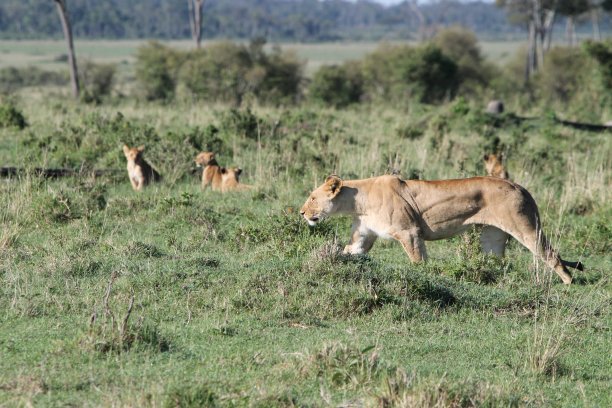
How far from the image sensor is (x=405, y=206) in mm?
8922

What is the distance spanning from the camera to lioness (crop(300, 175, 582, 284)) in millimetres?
8875

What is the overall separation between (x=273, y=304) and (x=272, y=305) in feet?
0.04

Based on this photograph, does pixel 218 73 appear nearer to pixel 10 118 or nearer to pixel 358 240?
pixel 10 118

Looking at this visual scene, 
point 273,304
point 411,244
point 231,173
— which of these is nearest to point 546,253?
point 411,244

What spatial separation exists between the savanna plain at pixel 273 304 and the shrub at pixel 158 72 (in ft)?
74.2

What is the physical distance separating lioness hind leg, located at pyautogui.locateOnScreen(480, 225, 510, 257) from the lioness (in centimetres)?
25

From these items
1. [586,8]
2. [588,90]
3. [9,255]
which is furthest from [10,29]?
[9,255]

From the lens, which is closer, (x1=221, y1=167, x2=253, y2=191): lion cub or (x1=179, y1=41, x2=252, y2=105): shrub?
(x1=221, y1=167, x2=253, y2=191): lion cub

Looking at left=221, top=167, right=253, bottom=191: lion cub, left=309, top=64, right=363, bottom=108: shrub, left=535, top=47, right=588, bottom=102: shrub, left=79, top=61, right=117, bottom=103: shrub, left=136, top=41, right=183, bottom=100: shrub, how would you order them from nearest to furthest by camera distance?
left=221, top=167, right=253, bottom=191: lion cub → left=309, top=64, right=363, bottom=108: shrub → left=136, top=41, right=183, bottom=100: shrub → left=535, top=47, right=588, bottom=102: shrub → left=79, top=61, right=117, bottom=103: shrub

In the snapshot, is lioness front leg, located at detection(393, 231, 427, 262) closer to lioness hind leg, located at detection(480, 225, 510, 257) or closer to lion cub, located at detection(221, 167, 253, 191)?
lioness hind leg, located at detection(480, 225, 510, 257)

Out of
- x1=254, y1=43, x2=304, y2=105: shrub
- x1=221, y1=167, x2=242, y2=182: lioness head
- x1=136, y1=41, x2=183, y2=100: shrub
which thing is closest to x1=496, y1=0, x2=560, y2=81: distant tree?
x1=254, y1=43, x2=304, y2=105: shrub

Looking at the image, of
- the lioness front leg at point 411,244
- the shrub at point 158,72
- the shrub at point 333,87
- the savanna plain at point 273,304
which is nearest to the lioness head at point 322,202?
the savanna plain at point 273,304

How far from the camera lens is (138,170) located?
13078 mm

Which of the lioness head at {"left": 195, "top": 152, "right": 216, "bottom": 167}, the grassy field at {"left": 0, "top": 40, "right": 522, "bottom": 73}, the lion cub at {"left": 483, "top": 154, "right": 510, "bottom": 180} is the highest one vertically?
the lion cub at {"left": 483, "top": 154, "right": 510, "bottom": 180}
